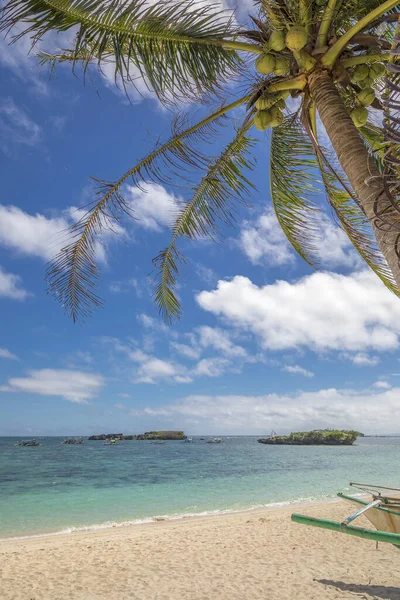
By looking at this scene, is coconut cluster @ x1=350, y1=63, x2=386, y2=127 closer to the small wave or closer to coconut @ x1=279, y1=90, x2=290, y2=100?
coconut @ x1=279, y1=90, x2=290, y2=100

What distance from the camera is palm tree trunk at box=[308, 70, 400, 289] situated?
8.48 feet

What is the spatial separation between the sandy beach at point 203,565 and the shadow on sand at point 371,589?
0.05 feet

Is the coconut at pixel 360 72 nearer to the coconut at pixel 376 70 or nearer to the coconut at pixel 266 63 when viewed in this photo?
the coconut at pixel 376 70

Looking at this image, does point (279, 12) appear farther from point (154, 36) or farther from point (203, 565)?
point (203, 565)

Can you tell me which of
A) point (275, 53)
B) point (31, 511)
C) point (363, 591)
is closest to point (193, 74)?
point (275, 53)

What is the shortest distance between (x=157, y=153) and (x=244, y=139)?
4.01 ft

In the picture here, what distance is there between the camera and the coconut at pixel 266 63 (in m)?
3.23

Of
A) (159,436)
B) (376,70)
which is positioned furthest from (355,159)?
(159,436)

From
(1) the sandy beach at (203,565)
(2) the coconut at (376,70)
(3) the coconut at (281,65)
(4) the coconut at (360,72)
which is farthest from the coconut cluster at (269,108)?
(1) the sandy beach at (203,565)

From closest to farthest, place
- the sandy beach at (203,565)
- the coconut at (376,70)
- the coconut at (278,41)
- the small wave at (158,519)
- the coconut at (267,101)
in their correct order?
the coconut at (278,41), the coconut at (376,70), the coconut at (267,101), the sandy beach at (203,565), the small wave at (158,519)

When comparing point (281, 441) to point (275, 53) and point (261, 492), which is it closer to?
point (261, 492)

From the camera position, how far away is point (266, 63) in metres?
3.23

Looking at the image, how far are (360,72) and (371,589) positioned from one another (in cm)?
679

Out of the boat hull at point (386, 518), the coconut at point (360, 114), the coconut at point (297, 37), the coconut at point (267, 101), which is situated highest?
the coconut at point (297, 37)
